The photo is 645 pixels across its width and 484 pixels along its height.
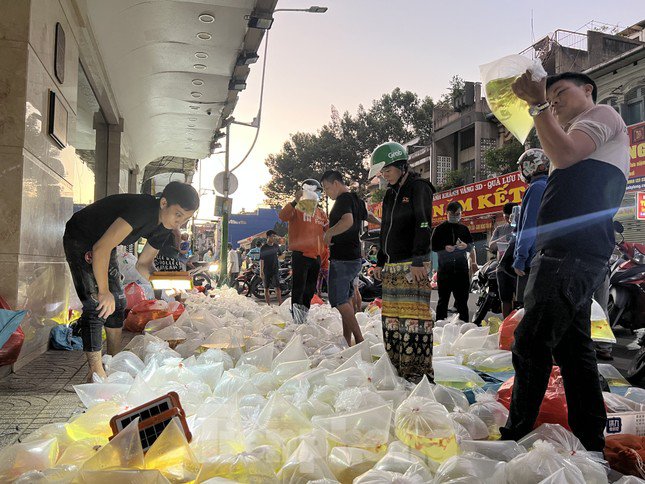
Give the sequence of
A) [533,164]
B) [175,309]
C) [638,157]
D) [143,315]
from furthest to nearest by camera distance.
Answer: [638,157]
[175,309]
[143,315]
[533,164]

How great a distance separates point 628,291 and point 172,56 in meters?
7.25

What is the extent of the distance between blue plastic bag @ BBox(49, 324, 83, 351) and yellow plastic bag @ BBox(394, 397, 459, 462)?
338 cm

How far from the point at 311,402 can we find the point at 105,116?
8.52 m

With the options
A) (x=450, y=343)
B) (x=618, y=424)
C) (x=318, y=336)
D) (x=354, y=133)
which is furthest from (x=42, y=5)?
(x=354, y=133)

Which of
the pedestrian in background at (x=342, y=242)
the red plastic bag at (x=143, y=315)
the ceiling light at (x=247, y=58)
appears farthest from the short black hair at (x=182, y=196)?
the ceiling light at (x=247, y=58)

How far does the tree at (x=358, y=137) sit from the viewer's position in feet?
118

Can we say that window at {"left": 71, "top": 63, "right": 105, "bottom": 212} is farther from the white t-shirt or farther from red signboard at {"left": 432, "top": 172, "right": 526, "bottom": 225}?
red signboard at {"left": 432, "top": 172, "right": 526, "bottom": 225}

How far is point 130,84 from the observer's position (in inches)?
347

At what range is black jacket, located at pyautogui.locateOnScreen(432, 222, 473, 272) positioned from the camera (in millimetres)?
5777

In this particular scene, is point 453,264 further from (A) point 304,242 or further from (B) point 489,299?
(A) point 304,242

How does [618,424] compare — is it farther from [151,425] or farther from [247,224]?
[247,224]

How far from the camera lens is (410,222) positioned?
11.0 feet

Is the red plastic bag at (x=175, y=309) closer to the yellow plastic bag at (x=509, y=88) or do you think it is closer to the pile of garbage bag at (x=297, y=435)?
the pile of garbage bag at (x=297, y=435)

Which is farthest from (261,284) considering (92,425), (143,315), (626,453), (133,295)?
(626,453)
